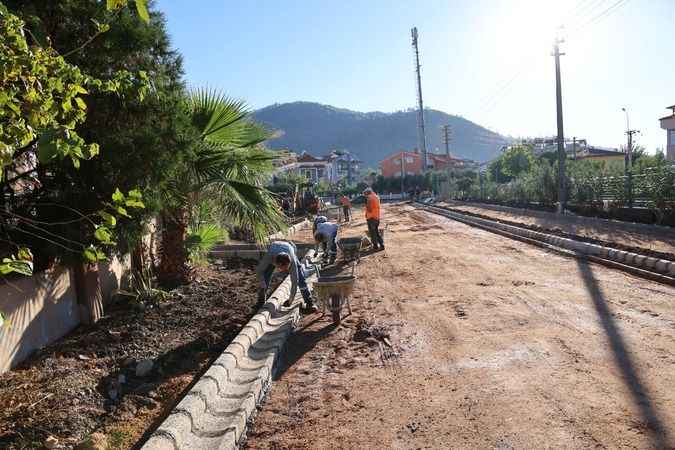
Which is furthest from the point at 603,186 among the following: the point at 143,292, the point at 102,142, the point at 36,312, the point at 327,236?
the point at 36,312

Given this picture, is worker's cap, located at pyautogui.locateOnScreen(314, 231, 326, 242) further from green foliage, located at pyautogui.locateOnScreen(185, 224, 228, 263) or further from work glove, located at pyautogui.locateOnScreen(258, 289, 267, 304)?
work glove, located at pyautogui.locateOnScreen(258, 289, 267, 304)

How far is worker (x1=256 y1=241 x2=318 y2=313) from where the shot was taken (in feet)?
24.0

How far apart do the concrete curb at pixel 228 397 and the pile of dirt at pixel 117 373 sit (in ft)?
1.10

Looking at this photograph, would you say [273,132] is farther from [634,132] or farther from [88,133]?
[634,132]

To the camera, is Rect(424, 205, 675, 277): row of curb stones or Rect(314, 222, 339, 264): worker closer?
Rect(424, 205, 675, 277): row of curb stones

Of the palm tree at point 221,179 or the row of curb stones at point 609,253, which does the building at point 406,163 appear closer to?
the row of curb stones at point 609,253

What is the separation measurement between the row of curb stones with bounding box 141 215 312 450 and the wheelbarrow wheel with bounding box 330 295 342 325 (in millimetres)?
574

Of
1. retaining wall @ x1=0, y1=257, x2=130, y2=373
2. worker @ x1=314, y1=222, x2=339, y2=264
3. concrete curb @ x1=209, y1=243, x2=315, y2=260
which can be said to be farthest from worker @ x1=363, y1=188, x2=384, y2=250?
retaining wall @ x1=0, y1=257, x2=130, y2=373

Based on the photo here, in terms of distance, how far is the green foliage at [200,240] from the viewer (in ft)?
30.1

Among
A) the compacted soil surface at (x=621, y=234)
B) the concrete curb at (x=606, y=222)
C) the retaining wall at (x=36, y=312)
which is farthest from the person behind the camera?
the concrete curb at (x=606, y=222)

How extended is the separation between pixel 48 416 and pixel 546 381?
13.0 ft

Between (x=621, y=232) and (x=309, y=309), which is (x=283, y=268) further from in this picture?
(x=621, y=232)

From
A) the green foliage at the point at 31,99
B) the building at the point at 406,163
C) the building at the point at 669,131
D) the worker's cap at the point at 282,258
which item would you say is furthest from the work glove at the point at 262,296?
the building at the point at 406,163

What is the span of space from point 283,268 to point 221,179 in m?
1.54
